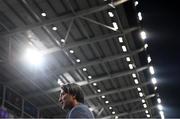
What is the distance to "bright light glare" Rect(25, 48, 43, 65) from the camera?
16.4m

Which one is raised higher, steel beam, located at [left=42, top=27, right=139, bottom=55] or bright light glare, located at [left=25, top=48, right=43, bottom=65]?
steel beam, located at [left=42, top=27, right=139, bottom=55]

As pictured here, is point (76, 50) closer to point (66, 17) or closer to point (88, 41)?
point (88, 41)

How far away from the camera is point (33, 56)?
651 inches

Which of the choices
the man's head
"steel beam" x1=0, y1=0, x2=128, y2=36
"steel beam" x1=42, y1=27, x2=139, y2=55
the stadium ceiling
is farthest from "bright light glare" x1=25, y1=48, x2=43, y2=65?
A: the man's head

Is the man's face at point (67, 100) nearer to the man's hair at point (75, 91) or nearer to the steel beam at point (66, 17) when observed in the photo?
the man's hair at point (75, 91)

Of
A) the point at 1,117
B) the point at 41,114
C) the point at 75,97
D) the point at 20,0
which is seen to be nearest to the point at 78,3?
the point at 20,0

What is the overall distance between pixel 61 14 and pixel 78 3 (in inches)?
41.0

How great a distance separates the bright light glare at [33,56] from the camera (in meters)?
16.4

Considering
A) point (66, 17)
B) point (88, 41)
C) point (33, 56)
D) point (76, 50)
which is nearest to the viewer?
point (66, 17)

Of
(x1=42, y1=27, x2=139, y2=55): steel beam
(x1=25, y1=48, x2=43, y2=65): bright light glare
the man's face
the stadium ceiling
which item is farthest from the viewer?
(x1=25, y1=48, x2=43, y2=65): bright light glare

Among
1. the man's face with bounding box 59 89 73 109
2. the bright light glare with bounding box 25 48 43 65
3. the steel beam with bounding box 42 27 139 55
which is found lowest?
the man's face with bounding box 59 89 73 109

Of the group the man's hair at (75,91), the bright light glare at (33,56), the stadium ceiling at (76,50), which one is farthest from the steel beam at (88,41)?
the man's hair at (75,91)

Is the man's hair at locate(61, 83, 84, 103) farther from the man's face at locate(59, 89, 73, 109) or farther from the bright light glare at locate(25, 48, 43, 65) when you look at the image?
the bright light glare at locate(25, 48, 43, 65)

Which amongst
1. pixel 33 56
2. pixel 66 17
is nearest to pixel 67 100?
pixel 66 17
